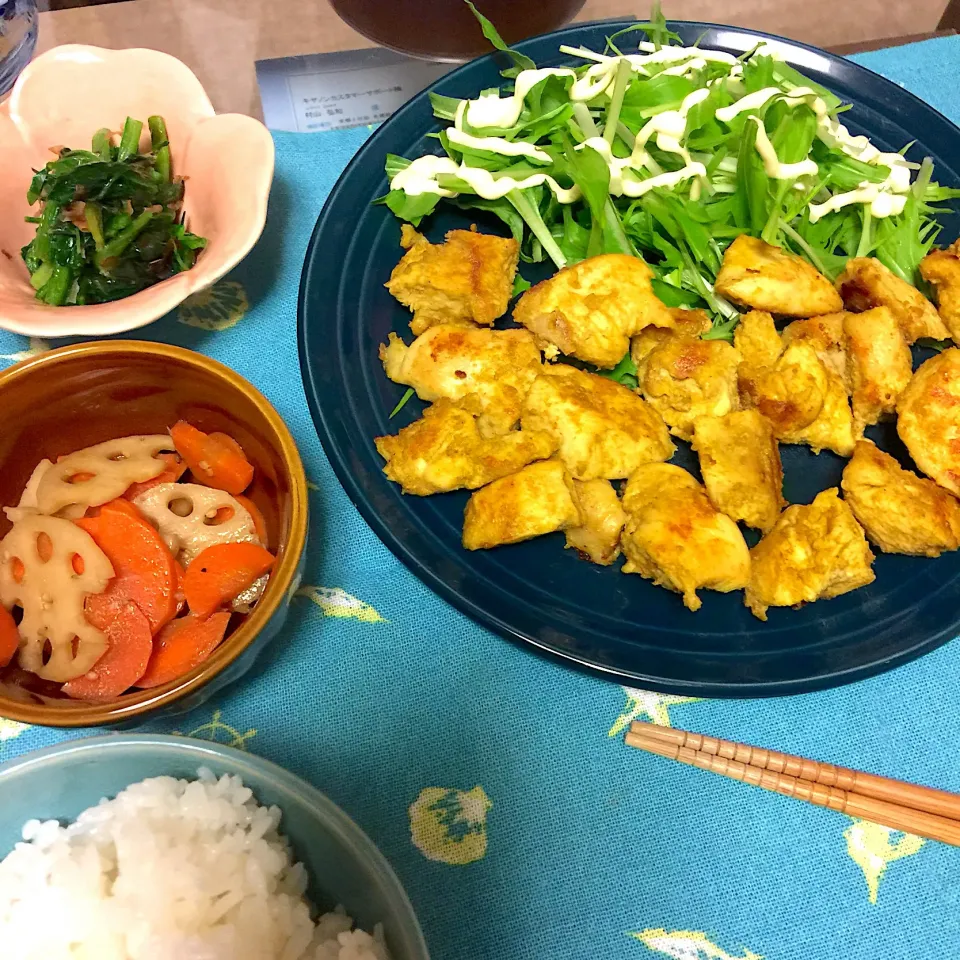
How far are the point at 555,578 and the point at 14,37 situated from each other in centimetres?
201

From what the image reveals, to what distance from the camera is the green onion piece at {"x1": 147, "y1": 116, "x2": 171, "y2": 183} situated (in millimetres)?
1622

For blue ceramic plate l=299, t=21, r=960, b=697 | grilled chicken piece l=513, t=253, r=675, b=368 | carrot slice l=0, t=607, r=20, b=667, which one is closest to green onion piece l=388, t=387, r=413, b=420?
blue ceramic plate l=299, t=21, r=960, b=697

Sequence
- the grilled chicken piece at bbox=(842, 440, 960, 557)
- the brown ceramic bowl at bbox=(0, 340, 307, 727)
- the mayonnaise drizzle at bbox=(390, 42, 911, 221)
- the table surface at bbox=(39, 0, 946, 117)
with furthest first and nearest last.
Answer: the table surface at bbox=(39, 0, 946, 117)
the mayonnaise drizzle at bbox=(390, 42, 911, 221)
the grilled chicken piece at bbox=(842, 440, 960, 557)
the brown ceramic bowl at bbox=(0, 340, 307, 727)

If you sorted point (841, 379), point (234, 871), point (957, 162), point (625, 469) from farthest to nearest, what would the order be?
point (957, 162) < point (841, 379) < point (625, 469) < point (234, 871)

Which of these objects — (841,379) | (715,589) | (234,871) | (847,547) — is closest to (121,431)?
(234,871)

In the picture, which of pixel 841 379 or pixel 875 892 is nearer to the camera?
pixel 875 892

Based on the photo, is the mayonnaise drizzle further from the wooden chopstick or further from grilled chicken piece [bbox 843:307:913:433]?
the wooden chopstick

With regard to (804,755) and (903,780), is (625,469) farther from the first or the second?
(903,780)

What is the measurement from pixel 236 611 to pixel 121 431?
0.41m

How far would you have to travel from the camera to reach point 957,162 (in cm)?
185

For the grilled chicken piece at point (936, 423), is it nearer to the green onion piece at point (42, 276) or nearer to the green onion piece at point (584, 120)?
the green onion piece at point (584, 120)

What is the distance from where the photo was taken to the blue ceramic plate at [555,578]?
134cm

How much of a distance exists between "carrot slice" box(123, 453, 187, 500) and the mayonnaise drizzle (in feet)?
2.39

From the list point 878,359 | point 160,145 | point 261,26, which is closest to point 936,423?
point 878,359
